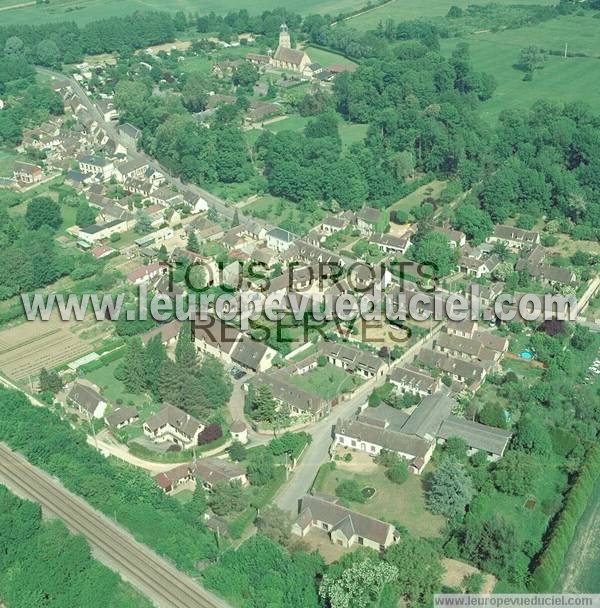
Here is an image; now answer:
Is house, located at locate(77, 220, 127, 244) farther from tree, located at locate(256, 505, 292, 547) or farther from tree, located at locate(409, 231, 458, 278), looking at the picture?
tree, located at locate(256, 505, 292, 547)

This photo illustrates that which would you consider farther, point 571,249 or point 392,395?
point 571,249

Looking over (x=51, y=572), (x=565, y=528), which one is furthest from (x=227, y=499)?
(x=565, y=528)

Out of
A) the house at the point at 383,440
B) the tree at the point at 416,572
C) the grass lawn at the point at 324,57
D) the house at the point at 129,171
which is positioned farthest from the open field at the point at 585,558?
the grass lawn at the point at 324,57

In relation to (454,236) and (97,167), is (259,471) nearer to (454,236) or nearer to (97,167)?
(454,236)

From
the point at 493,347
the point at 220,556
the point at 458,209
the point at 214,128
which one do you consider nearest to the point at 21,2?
the point at 214,128

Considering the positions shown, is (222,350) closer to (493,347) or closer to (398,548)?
(493,347)

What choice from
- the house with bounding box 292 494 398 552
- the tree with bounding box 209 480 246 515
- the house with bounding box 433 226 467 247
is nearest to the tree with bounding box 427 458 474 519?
the house with bounding box 292 494 398 552
